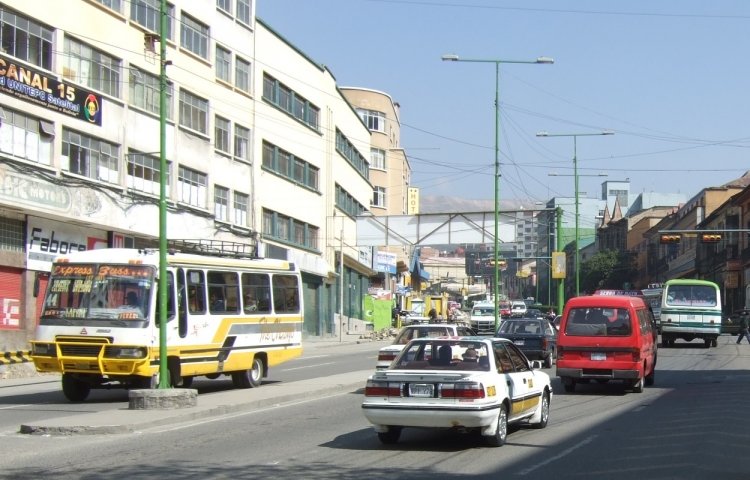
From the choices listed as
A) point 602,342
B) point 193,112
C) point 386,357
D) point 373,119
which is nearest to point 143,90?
point 193,112

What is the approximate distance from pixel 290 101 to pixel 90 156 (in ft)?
71.8

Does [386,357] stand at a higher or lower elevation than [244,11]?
lower

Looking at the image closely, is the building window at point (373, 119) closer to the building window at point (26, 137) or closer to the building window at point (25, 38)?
the building window at point (25, 38)

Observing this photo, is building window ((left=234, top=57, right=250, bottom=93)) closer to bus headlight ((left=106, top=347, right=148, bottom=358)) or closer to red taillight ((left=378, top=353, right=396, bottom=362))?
red taillight ((left=378, top=353, right=396, bottom=362))

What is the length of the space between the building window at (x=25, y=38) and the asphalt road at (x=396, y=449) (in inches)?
676

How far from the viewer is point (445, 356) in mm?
13320

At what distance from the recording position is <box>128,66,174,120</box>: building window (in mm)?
37250

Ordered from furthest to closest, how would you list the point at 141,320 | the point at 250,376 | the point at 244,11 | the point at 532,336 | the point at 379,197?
the point at 379,197
the point at 244,11
the point at 532,336
the point at 250,376
the point at 141,320

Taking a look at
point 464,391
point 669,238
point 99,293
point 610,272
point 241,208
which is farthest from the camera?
point 610,272

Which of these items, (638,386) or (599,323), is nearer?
(599,323)

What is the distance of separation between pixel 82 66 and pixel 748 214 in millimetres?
56093

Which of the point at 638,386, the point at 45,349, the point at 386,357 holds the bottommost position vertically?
the point at 638,386

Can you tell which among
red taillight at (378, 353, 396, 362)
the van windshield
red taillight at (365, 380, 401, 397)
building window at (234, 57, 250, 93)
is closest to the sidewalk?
red taillight at (378, 353, 396, 362)

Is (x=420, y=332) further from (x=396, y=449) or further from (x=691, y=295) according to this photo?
(x=691, y=295)
